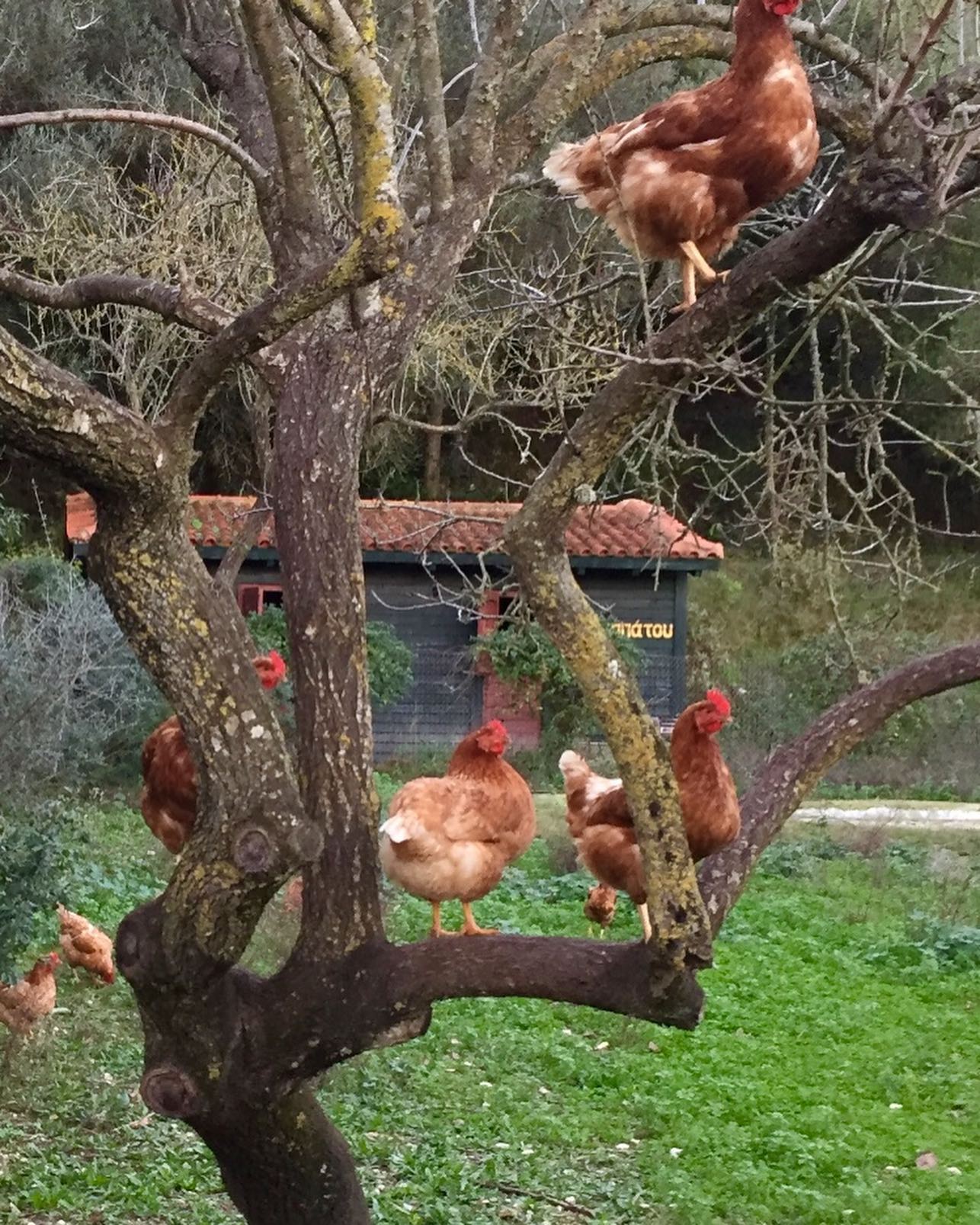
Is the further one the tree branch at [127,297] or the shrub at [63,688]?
the shrub at [63,688]

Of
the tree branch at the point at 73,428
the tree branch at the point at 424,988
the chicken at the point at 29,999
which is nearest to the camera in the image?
the tree branch at the point at 73,428

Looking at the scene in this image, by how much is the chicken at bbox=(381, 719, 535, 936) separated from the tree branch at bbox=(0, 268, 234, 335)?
1.83 m

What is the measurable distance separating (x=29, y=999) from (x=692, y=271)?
16.4 feet

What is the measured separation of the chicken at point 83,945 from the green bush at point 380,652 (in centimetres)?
888

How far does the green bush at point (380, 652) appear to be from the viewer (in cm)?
1720

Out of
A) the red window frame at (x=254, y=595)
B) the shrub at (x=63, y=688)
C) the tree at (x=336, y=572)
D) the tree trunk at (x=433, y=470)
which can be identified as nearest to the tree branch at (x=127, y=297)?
the tree at (x=336, y=572)

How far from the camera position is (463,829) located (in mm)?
4832

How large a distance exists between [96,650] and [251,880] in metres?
10.5

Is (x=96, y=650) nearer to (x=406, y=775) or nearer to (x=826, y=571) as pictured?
(x=406, y=775)

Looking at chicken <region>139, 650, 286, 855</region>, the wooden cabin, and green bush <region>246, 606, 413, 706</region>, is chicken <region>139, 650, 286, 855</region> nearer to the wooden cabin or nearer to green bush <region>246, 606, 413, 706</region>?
green bush <region>246, 606, 413, 706</region>

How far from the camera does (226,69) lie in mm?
4672

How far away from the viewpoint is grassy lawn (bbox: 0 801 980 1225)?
586 centimetres

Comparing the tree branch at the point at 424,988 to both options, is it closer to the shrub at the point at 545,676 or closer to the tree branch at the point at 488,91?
the tree branch at the point at 488,91

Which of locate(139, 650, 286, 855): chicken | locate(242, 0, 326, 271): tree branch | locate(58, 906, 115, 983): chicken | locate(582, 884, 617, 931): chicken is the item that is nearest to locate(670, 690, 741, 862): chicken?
A: locate(139, 650, 286, 855): chicken
